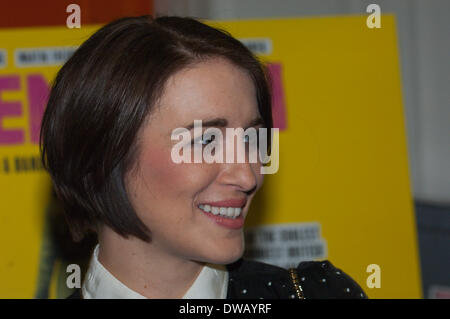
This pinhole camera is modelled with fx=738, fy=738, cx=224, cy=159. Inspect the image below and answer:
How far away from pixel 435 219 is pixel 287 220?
912 mm

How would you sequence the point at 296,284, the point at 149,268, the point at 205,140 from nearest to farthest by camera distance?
1. the point at 205,140
2. the point at 149,268
3. the point at 296,284

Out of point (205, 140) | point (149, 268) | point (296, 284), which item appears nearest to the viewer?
point (205, 140)

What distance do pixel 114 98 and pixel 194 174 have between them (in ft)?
0.66

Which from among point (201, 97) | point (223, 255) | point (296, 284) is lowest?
point (296, 284)

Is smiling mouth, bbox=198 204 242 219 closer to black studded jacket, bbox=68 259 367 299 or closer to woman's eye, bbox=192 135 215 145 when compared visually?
woman's eye, bbox=192 135 215 145

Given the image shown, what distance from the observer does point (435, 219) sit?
2.98 m

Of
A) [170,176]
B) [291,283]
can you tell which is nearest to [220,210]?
[170,176]

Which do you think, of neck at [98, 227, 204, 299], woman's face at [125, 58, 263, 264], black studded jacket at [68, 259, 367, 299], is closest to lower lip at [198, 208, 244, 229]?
woman's face at [125, 58, 263, 264]

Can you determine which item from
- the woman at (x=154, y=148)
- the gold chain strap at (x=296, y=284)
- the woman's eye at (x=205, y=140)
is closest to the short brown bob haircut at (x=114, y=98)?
the woman at (x=154, y=148)

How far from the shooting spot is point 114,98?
1354 millimetres

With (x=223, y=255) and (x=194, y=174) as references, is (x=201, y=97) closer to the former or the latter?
(x=194, y=174)

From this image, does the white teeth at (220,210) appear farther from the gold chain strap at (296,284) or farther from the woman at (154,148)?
the gold chain strap at (296,284)

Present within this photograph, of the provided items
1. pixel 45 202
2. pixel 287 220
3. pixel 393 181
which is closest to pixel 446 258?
pixel 393 181

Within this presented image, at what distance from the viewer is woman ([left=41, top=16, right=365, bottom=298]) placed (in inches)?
53.6
